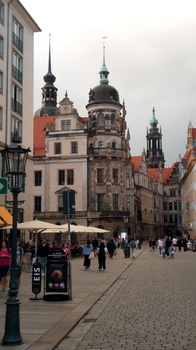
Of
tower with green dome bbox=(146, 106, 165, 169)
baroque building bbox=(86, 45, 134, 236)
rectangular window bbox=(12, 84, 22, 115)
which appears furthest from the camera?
tower with green dome bbox=(146, 106, 165, 169)

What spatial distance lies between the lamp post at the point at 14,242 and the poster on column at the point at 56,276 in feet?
14.3

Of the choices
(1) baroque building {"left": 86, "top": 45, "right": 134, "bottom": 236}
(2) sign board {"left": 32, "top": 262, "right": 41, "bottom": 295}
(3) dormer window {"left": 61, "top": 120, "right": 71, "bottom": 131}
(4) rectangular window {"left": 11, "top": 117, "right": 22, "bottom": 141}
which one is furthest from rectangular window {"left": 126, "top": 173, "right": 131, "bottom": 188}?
(2) sign board {"left": 32, "top": 262, "right": 41, "bottom": 295}

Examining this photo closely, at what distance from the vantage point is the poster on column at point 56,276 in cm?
1398

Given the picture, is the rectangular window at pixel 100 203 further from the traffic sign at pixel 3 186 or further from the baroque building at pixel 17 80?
the traffic sign at pixel 3 186

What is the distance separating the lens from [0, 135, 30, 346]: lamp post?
27.9 ft

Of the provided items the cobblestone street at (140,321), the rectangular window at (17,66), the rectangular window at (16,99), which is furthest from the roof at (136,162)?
the cobblestone street at (140,321)

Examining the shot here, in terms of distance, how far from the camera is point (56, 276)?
14.0 metres

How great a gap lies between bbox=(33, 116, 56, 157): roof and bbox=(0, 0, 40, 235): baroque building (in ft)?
92.3

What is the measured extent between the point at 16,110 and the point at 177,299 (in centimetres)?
2568

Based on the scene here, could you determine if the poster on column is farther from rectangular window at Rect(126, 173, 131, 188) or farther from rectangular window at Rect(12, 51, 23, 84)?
rectangular window at Rect(126, 173, 131, 188)

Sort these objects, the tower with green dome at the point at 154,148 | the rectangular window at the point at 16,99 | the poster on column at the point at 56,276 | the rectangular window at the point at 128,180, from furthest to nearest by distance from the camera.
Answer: the tower with green dome at the point at 154,148 < the rectangular window at the point at 128,180 < the rectangular window at the point at 16,99 < the poster on column at the point at 56,276

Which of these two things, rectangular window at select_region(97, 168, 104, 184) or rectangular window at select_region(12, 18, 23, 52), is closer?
rectangular window at select_region(12, 18, 23, 52)

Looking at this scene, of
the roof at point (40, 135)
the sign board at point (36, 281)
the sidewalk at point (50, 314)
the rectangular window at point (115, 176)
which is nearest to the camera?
the sidewalk at point (50, 314)

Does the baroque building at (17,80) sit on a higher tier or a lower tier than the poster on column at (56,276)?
higher
